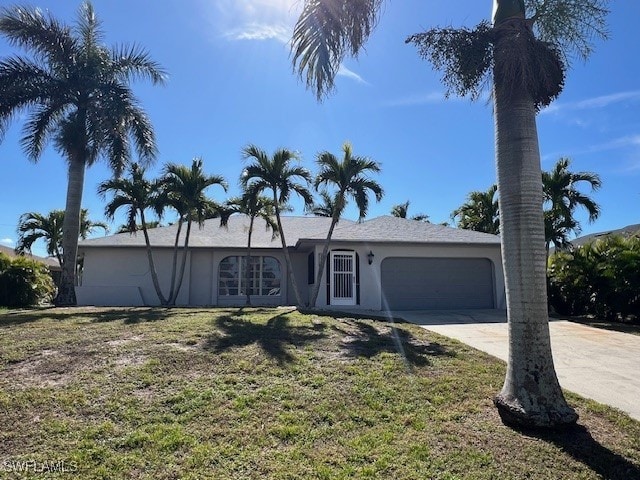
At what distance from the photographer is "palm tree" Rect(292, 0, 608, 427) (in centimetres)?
438

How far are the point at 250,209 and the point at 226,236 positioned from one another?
4.27 metres

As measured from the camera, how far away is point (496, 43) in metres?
4.86

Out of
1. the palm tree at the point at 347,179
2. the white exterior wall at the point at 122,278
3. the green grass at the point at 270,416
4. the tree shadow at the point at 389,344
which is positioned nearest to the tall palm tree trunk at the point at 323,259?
the palm tree at the point at 347,179

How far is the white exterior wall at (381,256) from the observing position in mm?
16203

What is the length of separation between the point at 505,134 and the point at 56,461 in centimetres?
537

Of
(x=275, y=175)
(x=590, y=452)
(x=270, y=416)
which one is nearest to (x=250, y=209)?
(x=275, y=175)

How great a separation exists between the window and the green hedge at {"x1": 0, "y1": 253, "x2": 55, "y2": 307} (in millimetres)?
6842

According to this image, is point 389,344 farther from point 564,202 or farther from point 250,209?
point 564,202

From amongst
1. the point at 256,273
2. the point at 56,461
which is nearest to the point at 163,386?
the point at 56,461

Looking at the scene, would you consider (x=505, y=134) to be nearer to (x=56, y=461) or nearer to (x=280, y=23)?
(x=280, y=23)

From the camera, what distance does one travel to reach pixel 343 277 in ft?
53.7

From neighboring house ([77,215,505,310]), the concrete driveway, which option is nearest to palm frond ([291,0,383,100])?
the concrete driveway

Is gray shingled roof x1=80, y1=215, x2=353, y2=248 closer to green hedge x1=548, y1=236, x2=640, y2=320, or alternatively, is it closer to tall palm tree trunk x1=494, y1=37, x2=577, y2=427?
green hedge x1=548, y1=236, x2=640, y2=320

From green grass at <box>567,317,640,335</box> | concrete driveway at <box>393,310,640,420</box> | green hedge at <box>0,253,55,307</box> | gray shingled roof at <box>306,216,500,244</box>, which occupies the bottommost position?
concrete driveway at <box>393,310,640,420</box>
